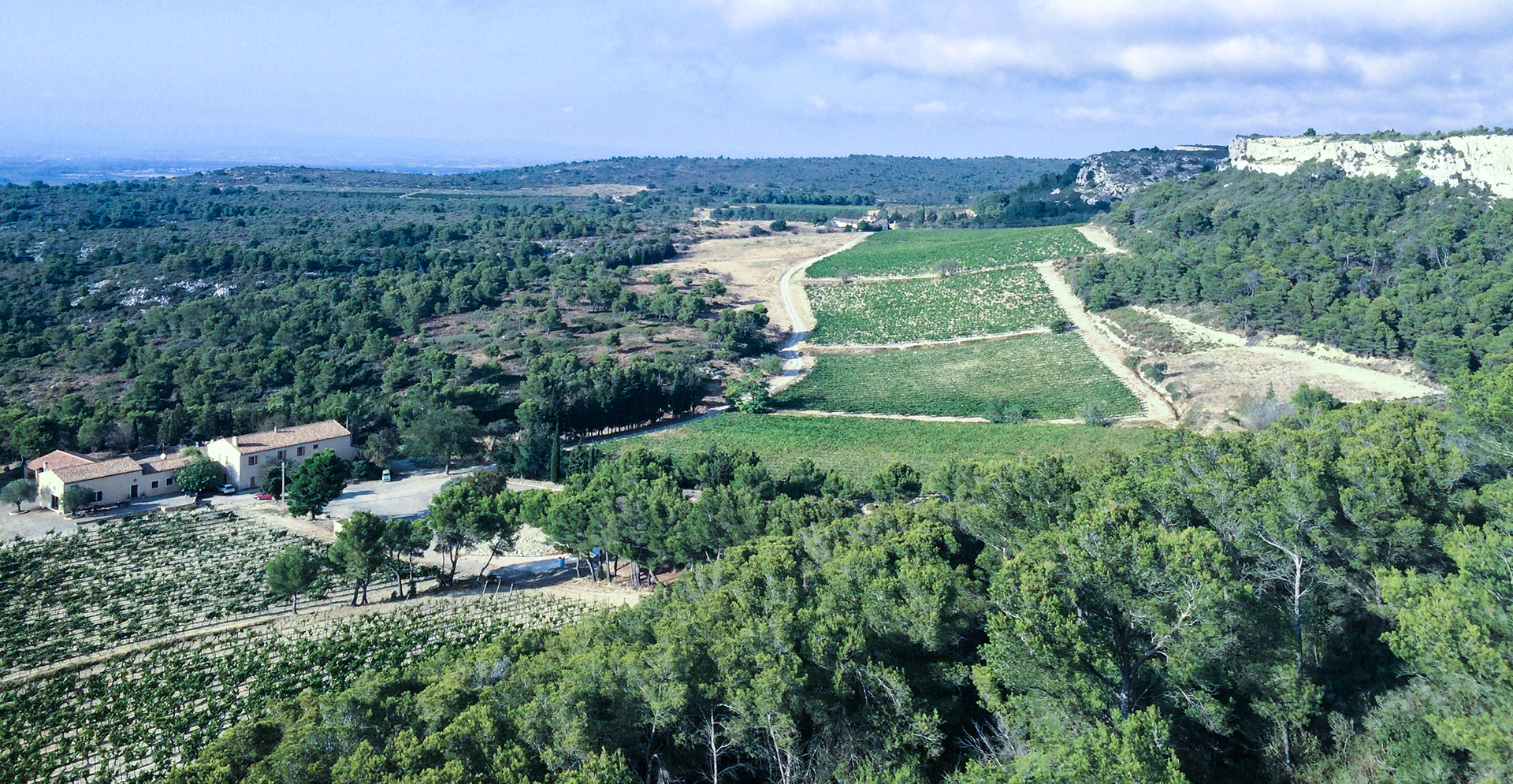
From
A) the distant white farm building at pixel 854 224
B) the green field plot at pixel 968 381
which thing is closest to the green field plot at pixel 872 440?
the green field plot at pixel 968 381

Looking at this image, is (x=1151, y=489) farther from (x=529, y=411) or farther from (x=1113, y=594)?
(x=529, y=411)

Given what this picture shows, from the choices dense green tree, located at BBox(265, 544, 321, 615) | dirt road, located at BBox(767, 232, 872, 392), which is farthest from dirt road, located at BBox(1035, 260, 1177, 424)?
dense green tree, located at BBox(265, 544, 321, 615)

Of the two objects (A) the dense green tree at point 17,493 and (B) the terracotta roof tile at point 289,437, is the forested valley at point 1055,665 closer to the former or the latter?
(B) the terracotta roof tile at point 289,437

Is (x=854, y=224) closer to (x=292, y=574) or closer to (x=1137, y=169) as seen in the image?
(x=1137, y=169)

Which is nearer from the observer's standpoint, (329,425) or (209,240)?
(329,425)

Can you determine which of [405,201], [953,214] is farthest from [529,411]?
[405,201]

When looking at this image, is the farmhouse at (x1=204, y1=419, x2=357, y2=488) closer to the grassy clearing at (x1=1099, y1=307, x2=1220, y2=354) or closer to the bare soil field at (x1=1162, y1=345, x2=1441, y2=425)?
the bare soil field at (x1=1162, y1=345, x2=1441, y2=425)
